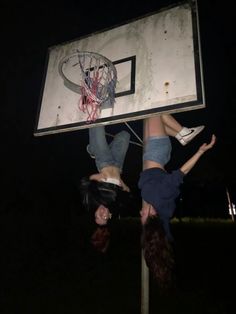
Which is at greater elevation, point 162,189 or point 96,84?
point 96,84

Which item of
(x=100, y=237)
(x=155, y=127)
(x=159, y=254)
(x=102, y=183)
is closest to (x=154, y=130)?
(x=155, y=127)

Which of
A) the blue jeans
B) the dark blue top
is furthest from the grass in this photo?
the blue jeans

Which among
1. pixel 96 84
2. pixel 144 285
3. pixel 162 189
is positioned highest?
pixel 96 84

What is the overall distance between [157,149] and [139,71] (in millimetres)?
832

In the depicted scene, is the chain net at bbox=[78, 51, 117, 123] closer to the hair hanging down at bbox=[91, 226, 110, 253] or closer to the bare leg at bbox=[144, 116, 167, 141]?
the bare leg at bbox=[144, 116, 167, 141]

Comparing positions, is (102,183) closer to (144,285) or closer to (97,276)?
(144,285)

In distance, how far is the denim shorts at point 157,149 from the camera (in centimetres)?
277

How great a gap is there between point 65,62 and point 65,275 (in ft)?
22.7

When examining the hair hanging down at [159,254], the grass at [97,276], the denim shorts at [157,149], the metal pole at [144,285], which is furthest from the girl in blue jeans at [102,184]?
the grass at [97,276]

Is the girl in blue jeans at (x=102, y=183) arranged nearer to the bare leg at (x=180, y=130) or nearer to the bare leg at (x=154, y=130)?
the bare leg at (x=154, y=130)

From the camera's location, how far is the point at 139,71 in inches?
113

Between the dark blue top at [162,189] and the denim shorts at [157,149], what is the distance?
12cm

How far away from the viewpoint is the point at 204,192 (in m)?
24.8

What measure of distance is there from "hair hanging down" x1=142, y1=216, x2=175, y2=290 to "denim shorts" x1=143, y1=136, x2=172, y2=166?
25.3 inches
